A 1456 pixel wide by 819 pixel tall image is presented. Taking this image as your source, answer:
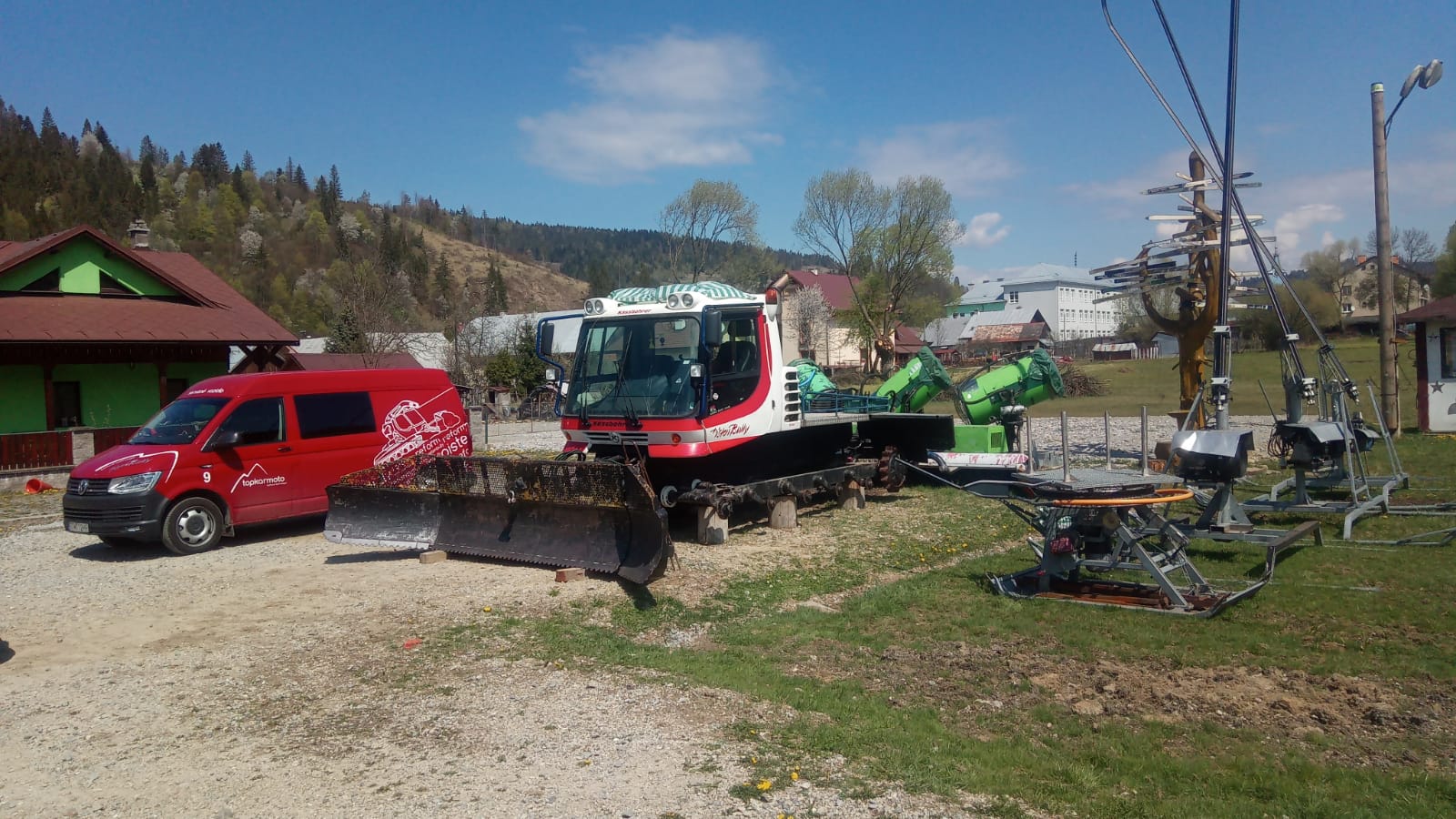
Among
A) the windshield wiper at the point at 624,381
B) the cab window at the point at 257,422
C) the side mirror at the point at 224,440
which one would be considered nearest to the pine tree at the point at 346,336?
the cab window at the point at 257,422

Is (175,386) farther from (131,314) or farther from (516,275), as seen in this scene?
(516,275)

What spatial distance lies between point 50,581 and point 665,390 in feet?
23.6

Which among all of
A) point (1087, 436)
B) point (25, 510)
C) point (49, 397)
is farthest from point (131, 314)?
point (1087, 436)

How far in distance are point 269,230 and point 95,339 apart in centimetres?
11288

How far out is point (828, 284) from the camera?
3275 inches

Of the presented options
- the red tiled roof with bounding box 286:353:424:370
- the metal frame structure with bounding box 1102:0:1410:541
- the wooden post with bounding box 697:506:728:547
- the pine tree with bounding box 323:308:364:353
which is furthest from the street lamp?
the pine tree with bounding box 323:308:364:353

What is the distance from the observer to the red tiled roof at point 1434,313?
21.6m

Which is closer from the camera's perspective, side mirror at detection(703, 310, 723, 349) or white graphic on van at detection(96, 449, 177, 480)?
side mirror at detection(703, 310, 723, 349)

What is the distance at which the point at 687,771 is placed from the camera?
200 inches

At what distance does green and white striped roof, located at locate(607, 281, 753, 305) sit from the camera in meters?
11.4

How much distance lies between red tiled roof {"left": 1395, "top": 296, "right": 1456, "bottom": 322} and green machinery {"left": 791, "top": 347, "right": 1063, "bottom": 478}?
450 inches

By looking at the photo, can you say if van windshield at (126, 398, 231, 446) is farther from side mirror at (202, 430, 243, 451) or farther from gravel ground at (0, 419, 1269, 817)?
gravel ground at (0, 419, 1269, 817)

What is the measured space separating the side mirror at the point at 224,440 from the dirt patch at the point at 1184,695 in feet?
28.9

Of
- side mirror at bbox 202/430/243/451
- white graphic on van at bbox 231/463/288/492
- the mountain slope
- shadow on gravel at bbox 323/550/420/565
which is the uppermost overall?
the mountain slope
